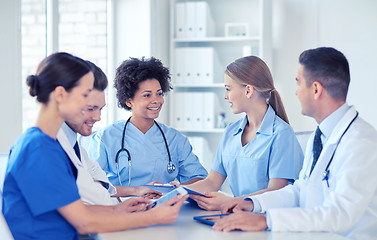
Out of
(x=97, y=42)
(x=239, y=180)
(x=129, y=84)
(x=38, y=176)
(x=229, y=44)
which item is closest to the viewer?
(x=38, y=176)

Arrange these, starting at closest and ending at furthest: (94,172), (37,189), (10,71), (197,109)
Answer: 1. (37,189)
2. (94,172)
3. (10,71)
4. (197,109)

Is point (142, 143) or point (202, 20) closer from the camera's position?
point (142, 143)

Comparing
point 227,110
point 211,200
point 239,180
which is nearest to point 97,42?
point 227,110

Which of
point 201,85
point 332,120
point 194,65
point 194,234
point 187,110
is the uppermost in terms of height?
point 194,65

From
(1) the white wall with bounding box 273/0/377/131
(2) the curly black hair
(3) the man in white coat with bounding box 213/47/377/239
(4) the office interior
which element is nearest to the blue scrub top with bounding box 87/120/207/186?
(2) the curly black hair

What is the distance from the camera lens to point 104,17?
173 inches

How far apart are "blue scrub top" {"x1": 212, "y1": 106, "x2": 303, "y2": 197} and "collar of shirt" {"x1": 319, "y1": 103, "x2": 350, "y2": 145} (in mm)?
443

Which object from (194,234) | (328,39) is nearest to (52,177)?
(194,234)

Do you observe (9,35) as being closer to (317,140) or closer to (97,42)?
(97,42)

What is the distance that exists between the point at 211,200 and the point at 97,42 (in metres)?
2.70

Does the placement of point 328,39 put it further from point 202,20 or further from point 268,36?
point 202,20

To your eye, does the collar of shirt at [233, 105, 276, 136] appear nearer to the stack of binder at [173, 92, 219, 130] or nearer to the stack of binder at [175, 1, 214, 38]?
the stack of binder at [173, 92, 219, 130]

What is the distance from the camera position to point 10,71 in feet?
9.46

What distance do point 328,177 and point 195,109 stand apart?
2849 millimetres
